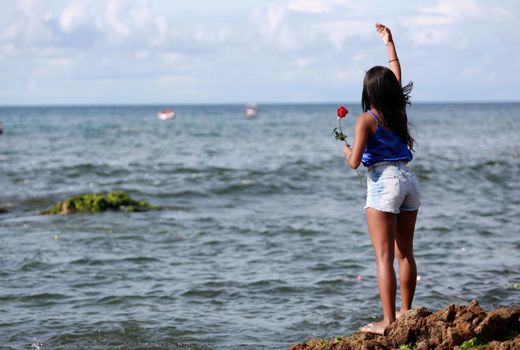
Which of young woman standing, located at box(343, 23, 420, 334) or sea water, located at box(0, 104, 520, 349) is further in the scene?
sea water, located at box(0, 104, 520, 349)

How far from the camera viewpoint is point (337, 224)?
1448 cm

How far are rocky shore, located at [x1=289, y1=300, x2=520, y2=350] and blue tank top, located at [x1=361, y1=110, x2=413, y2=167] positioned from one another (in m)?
1.15

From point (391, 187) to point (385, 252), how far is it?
1.72ft

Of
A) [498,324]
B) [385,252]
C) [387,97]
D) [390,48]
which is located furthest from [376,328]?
[390,48]

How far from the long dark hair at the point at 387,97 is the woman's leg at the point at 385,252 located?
63 centimetres

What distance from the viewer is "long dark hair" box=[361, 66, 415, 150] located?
604 cm

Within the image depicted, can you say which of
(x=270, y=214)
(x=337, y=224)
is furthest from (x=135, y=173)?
(x=337, y=224)

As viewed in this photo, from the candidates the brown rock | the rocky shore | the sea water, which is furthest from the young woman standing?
the sea water

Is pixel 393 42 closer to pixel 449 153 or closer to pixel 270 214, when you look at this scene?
pixel 270 214

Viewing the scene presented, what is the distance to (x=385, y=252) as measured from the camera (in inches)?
245

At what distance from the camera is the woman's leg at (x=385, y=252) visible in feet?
20.3

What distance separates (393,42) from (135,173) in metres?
18.8

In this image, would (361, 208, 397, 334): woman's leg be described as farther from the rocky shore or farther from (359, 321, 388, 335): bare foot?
the rocky shore

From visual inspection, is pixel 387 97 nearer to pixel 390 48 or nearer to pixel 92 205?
pixel 390 48
